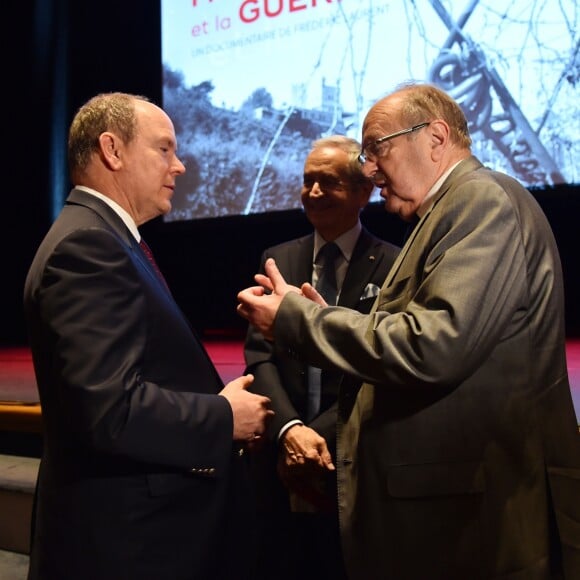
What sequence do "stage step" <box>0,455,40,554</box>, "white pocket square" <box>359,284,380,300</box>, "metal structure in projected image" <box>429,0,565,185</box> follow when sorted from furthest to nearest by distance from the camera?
"metal structure in projected image" <box>429,0,565,185</box>, "stage step" <box>0,455,40,554</box>, "white pocket square" <box>359,284,380,300</box>

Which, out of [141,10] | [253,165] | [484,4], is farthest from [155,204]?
[141,10]

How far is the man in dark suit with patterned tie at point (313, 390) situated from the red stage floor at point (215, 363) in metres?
0.81

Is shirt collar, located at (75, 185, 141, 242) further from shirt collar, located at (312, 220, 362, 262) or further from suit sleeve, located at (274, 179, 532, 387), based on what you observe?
shirt collar, located at (312, 220, 362, 262)

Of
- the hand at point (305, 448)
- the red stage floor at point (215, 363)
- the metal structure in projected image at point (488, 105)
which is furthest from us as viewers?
the metal structure in projected image at point (488, 105)

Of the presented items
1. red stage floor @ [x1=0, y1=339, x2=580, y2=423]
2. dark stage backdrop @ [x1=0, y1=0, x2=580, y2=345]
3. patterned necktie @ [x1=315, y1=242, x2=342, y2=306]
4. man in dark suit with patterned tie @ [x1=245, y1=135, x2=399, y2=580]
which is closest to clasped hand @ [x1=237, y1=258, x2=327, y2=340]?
man in dark suit with patterned tie @ [x1=245, y1=135, x2=399, y2=580]

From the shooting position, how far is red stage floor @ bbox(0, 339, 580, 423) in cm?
269

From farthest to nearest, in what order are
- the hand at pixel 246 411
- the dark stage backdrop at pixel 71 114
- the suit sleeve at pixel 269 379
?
the dark stage backdrop at pixel 71 114 < the suit sleeve at pixel 269 379 < the hand at pixel 246 411

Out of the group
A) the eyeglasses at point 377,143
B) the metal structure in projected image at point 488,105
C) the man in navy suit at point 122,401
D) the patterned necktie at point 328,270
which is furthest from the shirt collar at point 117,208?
the metal structure in projected image at point 488,105

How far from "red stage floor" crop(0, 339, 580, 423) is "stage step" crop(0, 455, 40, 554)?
0.25 m

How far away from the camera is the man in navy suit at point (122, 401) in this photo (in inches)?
42.6

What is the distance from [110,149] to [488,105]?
247 cm

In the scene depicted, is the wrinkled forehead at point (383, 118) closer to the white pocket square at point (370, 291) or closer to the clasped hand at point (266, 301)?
the clasped hand at point (266, 301)

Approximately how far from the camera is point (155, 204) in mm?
1412

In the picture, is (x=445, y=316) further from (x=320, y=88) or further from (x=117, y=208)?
(x=320, y=88)
